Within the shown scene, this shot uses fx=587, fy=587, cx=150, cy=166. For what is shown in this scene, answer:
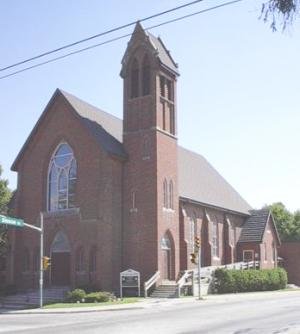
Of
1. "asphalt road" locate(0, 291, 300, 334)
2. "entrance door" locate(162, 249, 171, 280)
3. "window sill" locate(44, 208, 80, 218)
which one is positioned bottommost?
"asphalt road" locate(0, 291, 300, 334)

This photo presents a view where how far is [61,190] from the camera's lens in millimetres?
42656

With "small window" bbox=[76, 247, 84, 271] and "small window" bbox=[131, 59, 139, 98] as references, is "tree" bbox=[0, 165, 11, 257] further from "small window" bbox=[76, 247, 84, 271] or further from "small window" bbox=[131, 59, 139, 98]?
"small window" bbox=[131, 59, 139, 98]

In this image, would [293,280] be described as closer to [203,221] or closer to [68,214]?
[203,221]

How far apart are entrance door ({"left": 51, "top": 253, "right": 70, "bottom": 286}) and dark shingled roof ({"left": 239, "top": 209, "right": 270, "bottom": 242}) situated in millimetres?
20505

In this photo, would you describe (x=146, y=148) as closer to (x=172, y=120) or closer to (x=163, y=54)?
(x=172, y=120)

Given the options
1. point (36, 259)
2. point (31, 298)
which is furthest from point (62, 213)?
point (31, 298)

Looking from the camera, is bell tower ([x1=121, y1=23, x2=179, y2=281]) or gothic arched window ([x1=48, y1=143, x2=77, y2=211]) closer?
bell tower ([x1=121, y1=23, x2=179, y2=281])

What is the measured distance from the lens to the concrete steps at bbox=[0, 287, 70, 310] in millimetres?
36219

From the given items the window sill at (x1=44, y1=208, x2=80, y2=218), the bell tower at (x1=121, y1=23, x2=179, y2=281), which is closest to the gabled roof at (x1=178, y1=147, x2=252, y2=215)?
the bell tower at (x1=121, y1=23, x2=179, y2=281)

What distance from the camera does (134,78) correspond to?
43281 millimetres

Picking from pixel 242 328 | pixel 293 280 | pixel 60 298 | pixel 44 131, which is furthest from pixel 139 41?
pixel 293 280

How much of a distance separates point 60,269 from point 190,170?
17134mm

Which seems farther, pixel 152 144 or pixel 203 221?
pixel 203 221

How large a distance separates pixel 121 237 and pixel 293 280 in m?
27.9
